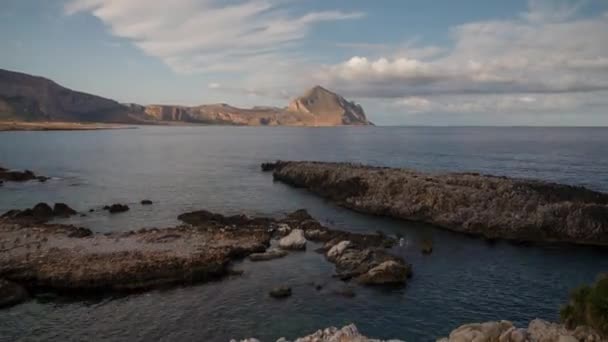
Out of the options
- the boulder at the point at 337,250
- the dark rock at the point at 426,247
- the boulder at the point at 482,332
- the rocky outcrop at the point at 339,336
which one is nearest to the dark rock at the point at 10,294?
the rocky outcrop at the point at 339,336

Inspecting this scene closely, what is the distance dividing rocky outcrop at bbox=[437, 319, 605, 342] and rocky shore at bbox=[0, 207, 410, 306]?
1342 cm

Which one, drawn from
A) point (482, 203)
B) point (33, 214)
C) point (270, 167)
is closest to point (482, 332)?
point (482, 203)

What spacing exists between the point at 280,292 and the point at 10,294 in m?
17.6

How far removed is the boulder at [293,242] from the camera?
4025 centimetres

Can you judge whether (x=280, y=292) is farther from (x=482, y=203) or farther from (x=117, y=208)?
(x=117, y=208)

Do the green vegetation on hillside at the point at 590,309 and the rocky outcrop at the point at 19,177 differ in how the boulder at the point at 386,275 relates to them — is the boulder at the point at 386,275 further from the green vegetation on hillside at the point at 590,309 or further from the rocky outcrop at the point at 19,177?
the rocky outcrop at the point at 19,177

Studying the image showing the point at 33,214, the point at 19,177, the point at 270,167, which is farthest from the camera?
the point at 270,167

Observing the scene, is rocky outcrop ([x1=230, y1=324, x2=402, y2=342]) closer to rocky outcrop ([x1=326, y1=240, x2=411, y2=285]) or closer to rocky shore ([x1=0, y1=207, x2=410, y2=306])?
rocky outcrop ([x1=326, y1=240, x2=411, y2=285])

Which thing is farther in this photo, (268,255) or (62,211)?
(62,211)

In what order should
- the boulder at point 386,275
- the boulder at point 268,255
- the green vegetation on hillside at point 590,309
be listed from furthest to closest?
the boulder at point 268,255, the boulder at point 386,275, the green vegetation on hillside at point 590,309

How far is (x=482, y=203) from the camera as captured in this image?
50.2m

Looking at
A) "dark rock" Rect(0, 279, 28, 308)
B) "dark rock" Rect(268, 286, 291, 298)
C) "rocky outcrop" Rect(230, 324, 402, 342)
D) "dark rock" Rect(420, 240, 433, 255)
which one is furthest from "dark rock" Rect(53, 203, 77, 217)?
"rocky outcrop" Rect(230, 324, 402, 342)

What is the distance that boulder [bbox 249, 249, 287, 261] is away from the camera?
37406mm

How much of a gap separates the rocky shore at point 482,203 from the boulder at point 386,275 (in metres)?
16.3
